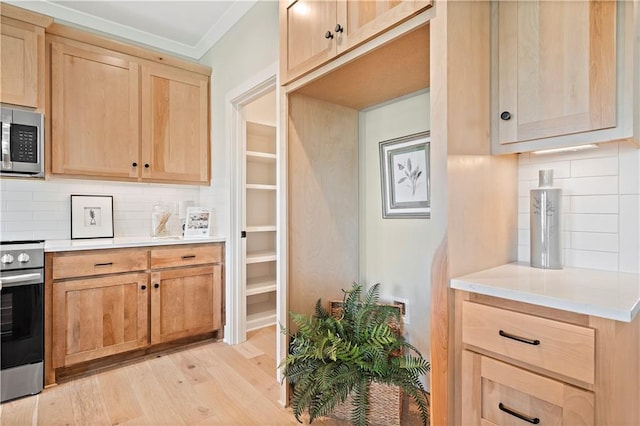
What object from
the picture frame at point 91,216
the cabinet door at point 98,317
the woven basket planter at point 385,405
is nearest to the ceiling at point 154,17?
the picture frame at point 91,216

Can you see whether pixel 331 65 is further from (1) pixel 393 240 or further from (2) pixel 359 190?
(1) pixel 393 240

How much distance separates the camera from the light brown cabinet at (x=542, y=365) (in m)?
0.91

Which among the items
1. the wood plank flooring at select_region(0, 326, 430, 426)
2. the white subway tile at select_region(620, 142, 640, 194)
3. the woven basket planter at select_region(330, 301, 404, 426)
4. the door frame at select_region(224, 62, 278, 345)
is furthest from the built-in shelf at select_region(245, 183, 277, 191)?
the white subway tile at select_region(620, 142, 640, 194)

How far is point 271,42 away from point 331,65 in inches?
37.0

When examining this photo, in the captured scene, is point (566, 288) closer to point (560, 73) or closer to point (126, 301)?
point (560, 73)

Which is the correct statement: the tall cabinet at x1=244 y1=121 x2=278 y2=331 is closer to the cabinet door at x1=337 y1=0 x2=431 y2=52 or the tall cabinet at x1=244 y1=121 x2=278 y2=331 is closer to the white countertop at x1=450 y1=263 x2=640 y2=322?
the cabinet door at x1=337 y1=0 x2=431 y2=52

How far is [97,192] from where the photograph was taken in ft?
9.25

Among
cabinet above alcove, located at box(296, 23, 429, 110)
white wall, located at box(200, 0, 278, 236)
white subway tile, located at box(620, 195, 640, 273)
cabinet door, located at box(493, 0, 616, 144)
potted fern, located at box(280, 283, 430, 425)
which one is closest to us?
cabinet door, located at box(493, 0, 616, 144)

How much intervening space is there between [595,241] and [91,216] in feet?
11.0

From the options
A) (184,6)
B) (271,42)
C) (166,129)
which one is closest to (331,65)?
(271,42)

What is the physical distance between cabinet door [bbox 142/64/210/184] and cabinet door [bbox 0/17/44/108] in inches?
27.7

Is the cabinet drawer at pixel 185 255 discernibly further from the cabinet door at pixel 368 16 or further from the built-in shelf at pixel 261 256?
the cabinet door at pixel 368 16

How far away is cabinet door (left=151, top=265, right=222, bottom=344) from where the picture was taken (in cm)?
253

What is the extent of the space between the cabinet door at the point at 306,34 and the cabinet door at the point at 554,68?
2.41ft
